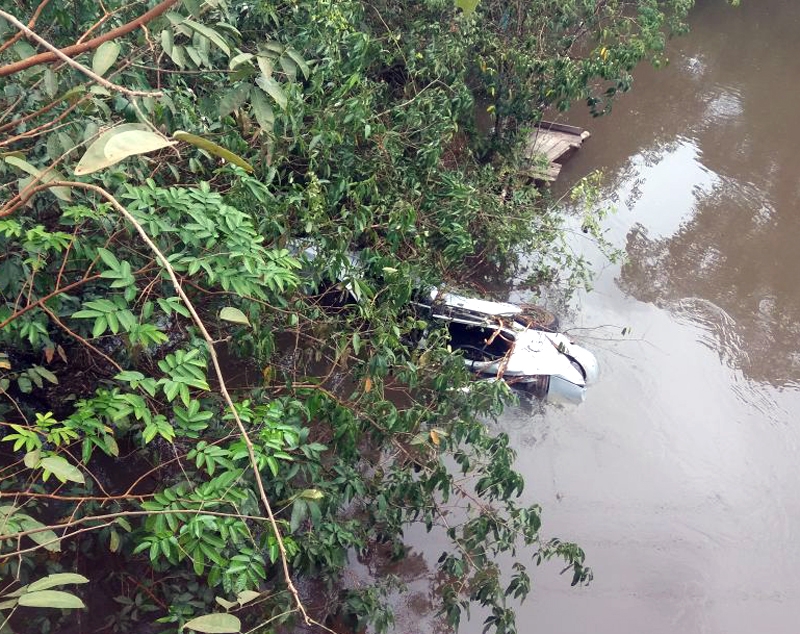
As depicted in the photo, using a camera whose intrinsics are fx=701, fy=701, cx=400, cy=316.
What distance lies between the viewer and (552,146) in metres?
8.28

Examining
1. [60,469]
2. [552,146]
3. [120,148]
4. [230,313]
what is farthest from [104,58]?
[552,146]

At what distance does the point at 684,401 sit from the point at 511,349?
1.77 meters

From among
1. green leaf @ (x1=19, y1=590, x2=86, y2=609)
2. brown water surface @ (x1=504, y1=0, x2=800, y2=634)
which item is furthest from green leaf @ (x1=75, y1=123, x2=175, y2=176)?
brown water surface @ (x1=504, y1=0, x2=800, y2=634)

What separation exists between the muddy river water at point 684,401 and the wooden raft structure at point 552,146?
253 millimetres

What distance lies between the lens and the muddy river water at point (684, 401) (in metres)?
4.78

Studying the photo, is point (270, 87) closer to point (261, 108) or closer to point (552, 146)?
point (261, 108)

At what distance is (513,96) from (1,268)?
4905 mm

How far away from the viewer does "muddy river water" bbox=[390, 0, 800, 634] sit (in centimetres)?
478

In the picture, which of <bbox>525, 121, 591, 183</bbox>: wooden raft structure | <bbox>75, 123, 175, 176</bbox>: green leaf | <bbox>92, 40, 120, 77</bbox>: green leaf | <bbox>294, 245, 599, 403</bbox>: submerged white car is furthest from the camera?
<bbox>525, 121, 591, 183</bbox>: wooden raft structure

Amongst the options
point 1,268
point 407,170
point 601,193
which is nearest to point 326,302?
point 407,170

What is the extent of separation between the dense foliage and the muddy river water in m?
0.65

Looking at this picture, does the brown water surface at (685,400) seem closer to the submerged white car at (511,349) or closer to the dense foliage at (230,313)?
the submerged white car at (511,349)

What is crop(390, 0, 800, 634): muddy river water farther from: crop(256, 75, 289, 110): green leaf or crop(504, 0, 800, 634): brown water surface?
crop(256, 75, 289, 110): green leaf

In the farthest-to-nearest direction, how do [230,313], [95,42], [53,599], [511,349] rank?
1. [511,349]
2. [230,313]
3. [95,42]
4. [53,599]
